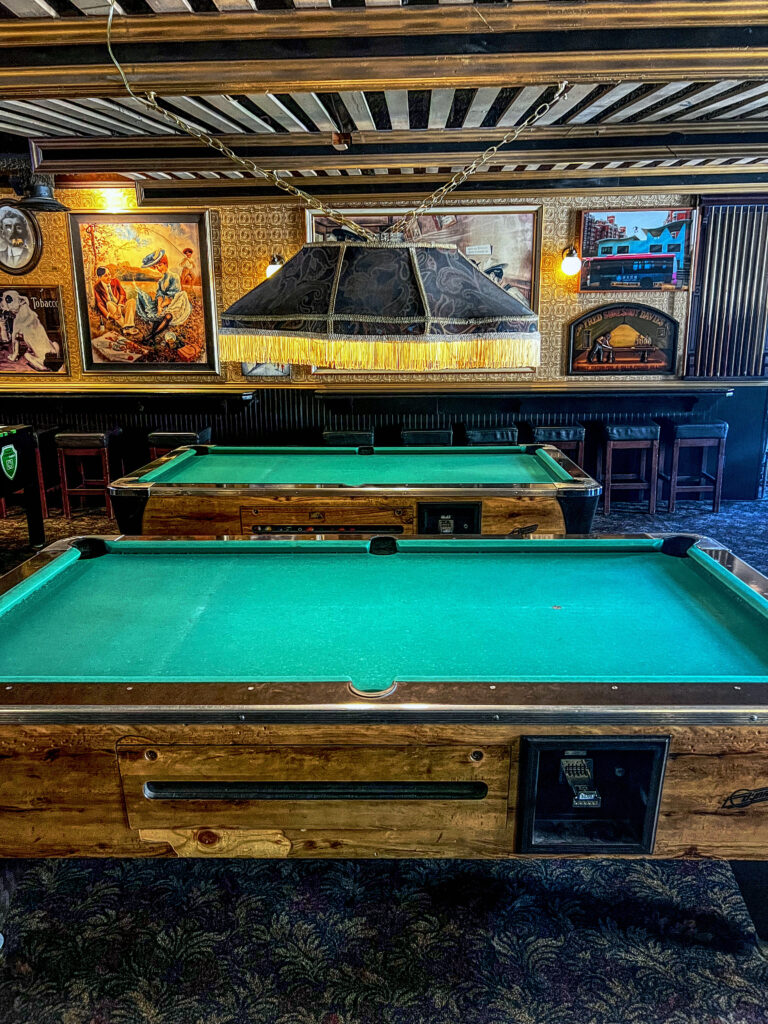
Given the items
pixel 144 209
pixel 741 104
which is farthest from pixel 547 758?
pixel 144 209

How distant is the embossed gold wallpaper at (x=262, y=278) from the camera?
678 centimetres

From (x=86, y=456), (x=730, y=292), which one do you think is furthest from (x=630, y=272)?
(x=86, y=456)

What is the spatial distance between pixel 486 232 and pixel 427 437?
85.0 inches

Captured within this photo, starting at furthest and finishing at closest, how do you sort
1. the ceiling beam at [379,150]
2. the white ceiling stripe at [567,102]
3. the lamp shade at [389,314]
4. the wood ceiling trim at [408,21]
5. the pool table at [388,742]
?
the ceiling beam at [379,150], the white ceiling stripe at [567,102], the wood ceiling trim at [408,21], the lamp shade at [389,314], the pool table at [388,742]

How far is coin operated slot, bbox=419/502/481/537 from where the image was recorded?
375 centimetres

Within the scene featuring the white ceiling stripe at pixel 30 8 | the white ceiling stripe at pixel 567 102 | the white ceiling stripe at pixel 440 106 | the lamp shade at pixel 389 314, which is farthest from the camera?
the white ceiling stripe at pixel 440 106

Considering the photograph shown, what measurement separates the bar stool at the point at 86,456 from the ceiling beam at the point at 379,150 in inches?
85.8

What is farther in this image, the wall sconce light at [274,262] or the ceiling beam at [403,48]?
the wall sconce light at [274,262]

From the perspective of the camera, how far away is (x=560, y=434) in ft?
21.6

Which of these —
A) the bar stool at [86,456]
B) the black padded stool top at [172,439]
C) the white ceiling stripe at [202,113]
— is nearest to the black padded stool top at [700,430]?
the black padded stool top at [172,439]

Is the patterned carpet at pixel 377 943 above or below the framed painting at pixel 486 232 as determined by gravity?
below

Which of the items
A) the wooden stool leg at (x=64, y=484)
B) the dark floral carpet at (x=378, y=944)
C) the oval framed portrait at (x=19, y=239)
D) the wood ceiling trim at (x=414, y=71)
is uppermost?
the wood ceiling trim at (x=414, y=71)

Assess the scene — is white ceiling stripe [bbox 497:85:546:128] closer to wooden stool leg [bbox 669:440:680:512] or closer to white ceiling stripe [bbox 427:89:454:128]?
white ceiling stripe [bbox 427:89:454:128]

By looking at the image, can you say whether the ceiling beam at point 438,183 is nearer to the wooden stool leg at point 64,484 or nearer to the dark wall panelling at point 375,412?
the dark wall panelling at point 375,412
